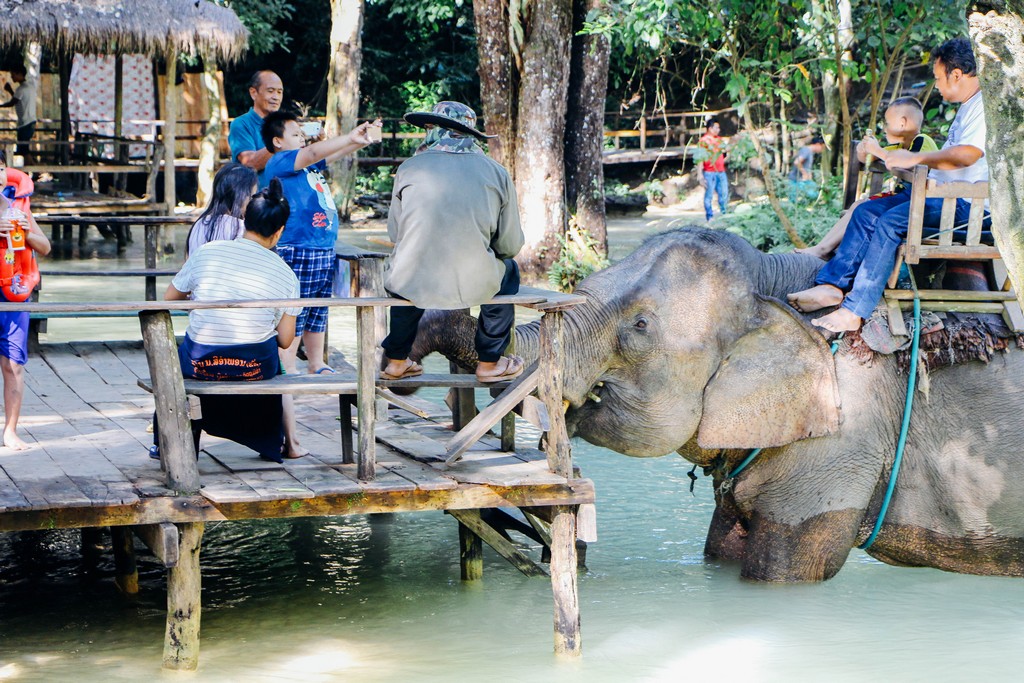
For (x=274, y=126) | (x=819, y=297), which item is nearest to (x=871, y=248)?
(x=819, y=297)

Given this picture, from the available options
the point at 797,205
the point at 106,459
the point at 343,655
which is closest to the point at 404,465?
the point at 343,655

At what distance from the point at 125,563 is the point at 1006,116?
4.38 m

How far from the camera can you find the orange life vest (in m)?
5.88

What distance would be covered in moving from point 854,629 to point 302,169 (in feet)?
10.9

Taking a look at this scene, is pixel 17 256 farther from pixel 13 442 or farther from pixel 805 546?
pixel 805 546

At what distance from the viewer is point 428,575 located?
677cm

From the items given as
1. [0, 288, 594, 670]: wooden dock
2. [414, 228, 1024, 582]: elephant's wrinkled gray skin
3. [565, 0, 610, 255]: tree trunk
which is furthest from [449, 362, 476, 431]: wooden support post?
[565, 0, 610, 255]: tree trunk

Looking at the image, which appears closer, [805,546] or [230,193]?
[805,546]

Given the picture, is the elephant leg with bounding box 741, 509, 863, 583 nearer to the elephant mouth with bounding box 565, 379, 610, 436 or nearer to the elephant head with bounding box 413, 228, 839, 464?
the elephant head with bounding box 413, 228, 839, 464

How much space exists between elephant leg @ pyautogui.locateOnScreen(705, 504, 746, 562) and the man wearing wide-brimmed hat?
6.29 feet

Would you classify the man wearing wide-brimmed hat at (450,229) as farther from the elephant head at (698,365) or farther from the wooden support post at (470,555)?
the wooden support post at (470,555)

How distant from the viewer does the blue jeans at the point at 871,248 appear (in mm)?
5844

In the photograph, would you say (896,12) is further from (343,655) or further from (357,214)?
(357,214)

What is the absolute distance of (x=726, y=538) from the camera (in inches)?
271
